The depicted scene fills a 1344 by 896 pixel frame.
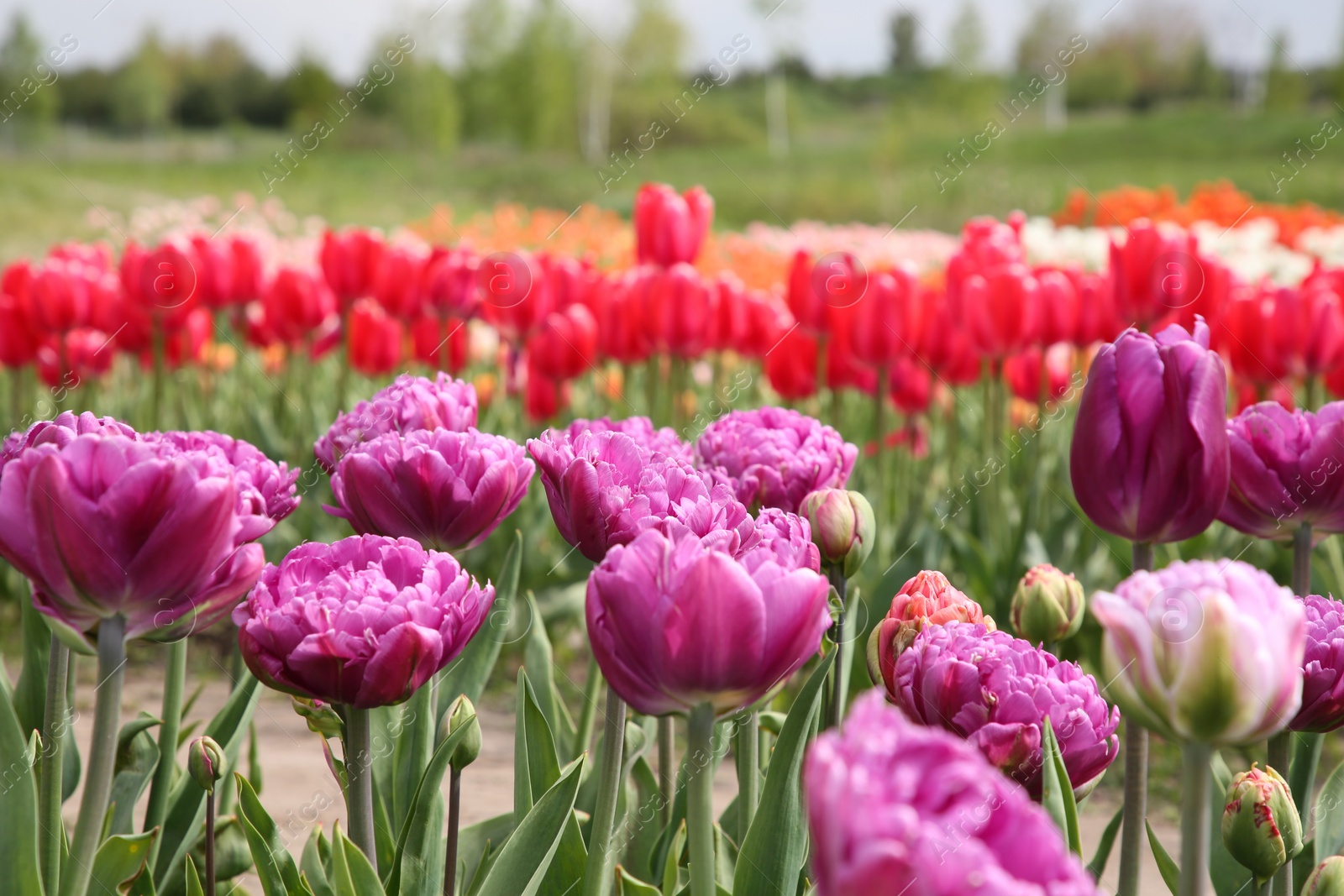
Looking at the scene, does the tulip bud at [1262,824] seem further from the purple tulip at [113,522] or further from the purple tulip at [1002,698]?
the purple tulip at [113,522]

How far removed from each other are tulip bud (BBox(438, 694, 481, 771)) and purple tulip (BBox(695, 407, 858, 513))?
0.40 metres

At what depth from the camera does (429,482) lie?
46.8 inches

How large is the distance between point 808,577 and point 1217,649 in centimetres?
26

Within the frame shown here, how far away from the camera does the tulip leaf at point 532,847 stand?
1.08 metres

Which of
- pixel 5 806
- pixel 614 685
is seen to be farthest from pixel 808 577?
pixel 5 806

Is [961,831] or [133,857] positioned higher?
[961,831]

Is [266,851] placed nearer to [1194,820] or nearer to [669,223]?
[1194,820]

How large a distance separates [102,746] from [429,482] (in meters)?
0.37

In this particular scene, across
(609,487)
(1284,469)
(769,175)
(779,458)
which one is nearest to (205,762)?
(609,487)

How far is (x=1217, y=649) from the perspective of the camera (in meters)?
0.71

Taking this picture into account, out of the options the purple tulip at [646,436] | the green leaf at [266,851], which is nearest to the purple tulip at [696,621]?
the purple tulip at [646,436]

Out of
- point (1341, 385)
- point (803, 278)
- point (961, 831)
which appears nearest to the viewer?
point (961, 831)

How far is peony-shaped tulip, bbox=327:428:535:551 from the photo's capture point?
3.89 ft

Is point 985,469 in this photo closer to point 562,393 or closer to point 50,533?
point 562,393
